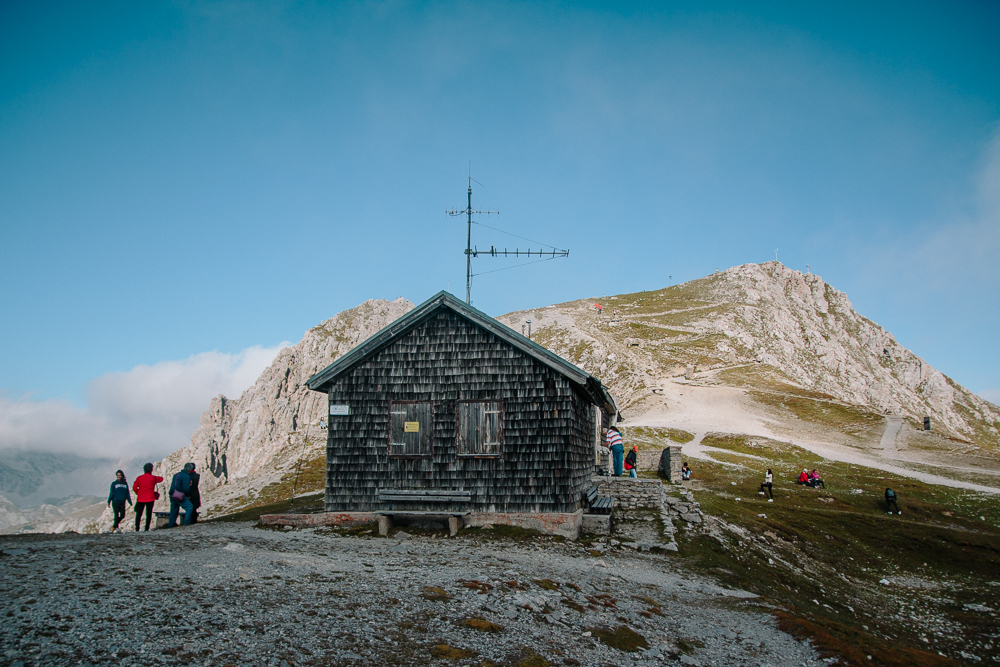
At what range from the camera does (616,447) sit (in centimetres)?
2322

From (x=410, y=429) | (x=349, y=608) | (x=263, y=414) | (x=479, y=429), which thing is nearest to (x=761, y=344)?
(x=263, y=414)

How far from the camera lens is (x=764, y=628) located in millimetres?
9812

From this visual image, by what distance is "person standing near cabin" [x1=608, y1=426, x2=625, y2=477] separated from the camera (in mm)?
22828

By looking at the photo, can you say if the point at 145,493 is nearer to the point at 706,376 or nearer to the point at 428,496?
the point at 428,496

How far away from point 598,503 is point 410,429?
20.0ft

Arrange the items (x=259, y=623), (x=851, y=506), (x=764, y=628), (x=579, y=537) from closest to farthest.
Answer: (x=259, y=623)
(x=764, y=628)
(x=579, y=537)
(x=851, y=506)

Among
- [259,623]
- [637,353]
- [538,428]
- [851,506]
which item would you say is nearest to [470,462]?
[538,428]

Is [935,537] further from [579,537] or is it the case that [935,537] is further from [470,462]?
[470,462]

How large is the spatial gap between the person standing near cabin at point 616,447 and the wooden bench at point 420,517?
29.5ft

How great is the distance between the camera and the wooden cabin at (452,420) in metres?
15.9

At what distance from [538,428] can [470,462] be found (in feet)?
7.01

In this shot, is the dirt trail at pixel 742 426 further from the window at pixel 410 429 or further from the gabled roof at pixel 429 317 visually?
the window at pixel 410 429

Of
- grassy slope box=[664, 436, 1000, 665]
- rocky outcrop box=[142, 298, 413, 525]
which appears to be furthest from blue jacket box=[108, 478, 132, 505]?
rocky outcrop box=[142, 298, 413, 525]

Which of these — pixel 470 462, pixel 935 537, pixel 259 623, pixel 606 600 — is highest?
pixel 470 462
